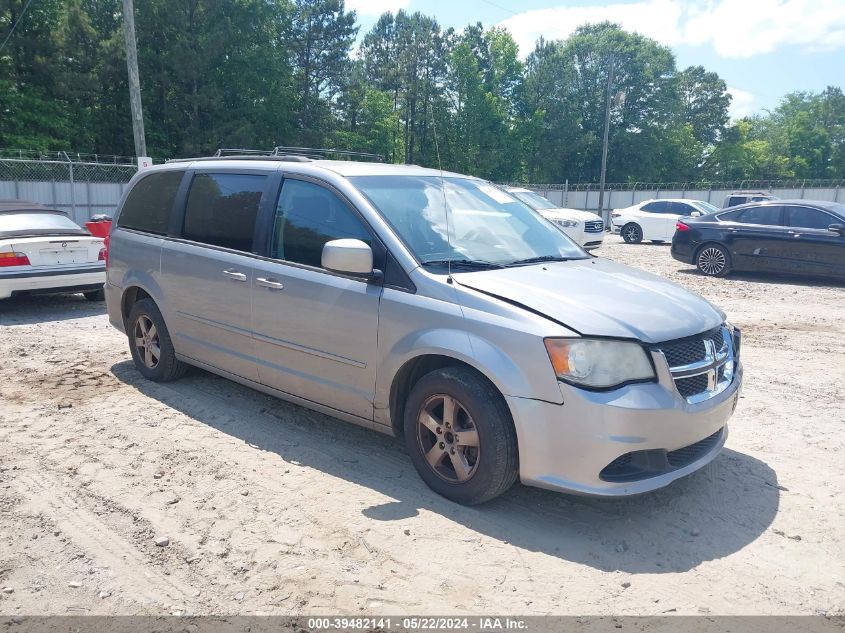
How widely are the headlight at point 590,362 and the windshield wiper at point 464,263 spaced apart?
894 mm

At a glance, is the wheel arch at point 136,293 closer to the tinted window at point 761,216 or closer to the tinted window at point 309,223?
the tinted window at point 309,223

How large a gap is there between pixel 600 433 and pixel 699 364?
774 millimetres

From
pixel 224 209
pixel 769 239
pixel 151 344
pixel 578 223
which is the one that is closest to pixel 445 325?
pixel 224 209

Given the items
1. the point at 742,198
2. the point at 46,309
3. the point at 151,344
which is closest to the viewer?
the point at 151,344

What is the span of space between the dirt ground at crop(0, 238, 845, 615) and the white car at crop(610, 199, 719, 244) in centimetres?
1806

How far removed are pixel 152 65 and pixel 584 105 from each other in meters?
44.0

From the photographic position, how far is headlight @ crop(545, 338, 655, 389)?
3.36m

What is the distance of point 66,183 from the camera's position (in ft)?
66.9

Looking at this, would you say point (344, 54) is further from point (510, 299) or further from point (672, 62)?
point (510, 299)

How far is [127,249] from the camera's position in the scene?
6.07 m

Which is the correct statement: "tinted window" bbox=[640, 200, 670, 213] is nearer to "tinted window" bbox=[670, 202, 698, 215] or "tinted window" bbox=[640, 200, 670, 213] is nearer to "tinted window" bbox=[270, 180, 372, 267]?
"tinted window" bbox=[670, 202, 698, 215]

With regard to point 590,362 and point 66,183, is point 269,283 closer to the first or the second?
point 590,362

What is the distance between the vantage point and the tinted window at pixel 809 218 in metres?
12.4

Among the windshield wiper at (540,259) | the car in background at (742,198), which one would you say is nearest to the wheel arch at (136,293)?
the windshield wiper at (540,259)
